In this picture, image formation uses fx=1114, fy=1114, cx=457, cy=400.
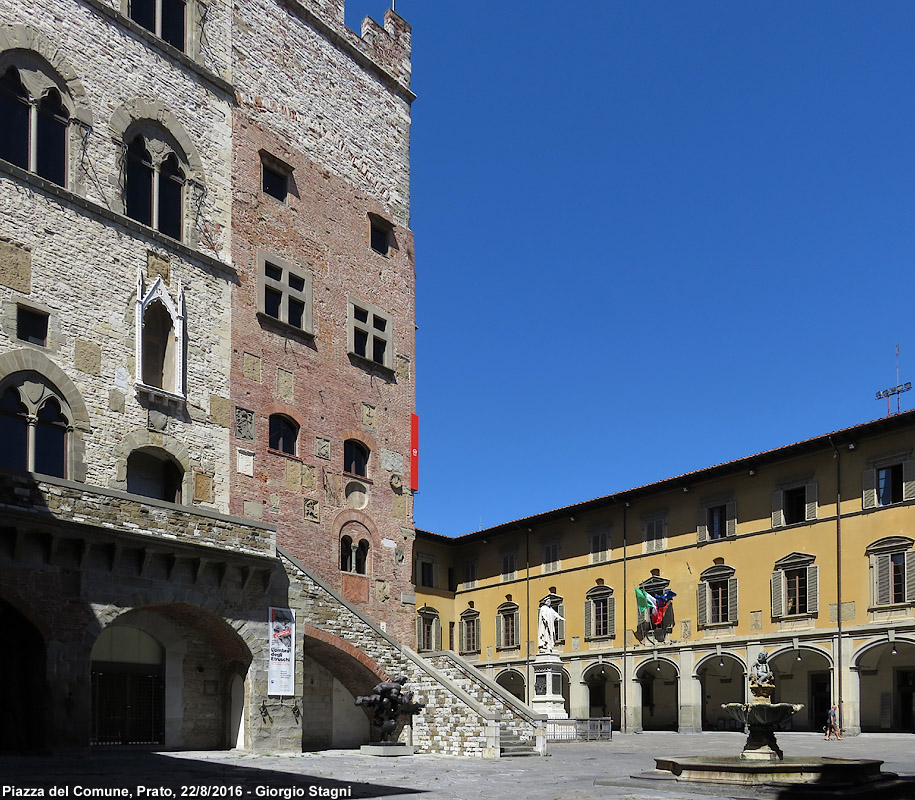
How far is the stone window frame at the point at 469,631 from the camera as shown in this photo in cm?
5512

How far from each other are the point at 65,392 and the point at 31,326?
1489mm

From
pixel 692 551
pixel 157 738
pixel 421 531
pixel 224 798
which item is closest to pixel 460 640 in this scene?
pixel 421 531

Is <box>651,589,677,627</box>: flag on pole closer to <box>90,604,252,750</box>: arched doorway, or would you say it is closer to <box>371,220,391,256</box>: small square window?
<box>371,220,391,256</box>: small square window

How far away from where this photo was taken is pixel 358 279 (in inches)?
1253

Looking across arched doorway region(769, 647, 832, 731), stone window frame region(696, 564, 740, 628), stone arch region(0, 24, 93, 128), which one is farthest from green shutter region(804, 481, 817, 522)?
stone arch region(0, 24, 93, 128)

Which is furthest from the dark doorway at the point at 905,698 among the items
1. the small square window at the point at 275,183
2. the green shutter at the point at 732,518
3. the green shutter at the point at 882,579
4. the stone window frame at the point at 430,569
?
the small square window at the point at 275,183

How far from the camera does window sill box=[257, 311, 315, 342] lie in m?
28.2

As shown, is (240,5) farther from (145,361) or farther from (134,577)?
(134,577)

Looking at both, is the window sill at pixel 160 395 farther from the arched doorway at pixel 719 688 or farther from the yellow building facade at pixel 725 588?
the arched doorway at pixel 719 688

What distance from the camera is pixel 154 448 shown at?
80.5ft

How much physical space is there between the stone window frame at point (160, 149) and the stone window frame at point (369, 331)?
563cm

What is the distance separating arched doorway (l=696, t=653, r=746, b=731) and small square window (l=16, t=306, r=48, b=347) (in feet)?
93.3

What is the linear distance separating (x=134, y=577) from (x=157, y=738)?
14.2 feet

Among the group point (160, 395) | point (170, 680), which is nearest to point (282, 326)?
point (160, 395)
